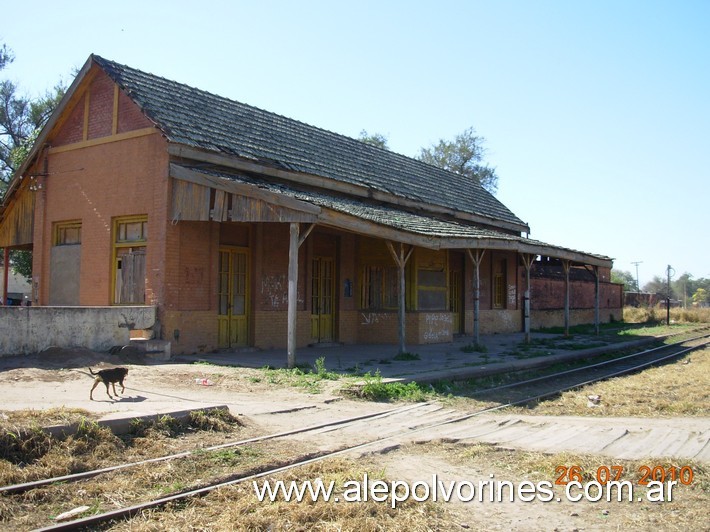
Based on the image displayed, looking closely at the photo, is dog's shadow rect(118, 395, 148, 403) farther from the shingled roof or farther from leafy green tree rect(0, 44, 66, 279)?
leafy green tree rect(0, 44, 66, 279)

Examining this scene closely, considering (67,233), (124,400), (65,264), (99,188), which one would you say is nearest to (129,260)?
(99,188)

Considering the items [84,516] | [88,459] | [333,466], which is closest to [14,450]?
[88,459]

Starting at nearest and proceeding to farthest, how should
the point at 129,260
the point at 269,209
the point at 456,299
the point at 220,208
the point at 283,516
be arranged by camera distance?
the point at 283,516 < the point at 269,209 < the point at 220,208 < the point at 129,260 < the point at 456,299

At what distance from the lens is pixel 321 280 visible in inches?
719

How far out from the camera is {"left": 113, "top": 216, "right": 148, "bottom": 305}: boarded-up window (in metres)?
15.0

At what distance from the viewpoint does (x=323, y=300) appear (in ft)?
60.2

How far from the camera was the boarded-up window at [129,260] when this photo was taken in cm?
1498

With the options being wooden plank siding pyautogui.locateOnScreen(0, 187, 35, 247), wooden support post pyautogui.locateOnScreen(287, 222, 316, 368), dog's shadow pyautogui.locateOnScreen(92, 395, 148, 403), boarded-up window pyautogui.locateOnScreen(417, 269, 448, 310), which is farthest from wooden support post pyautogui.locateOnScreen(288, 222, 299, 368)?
wooden plank siding pyautogui.locateOnScreen(0, 187, 35, 247)

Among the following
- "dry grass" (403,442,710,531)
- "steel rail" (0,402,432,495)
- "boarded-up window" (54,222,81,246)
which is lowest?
"dry grass" (403,442,710,531)

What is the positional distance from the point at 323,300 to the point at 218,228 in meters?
4.31

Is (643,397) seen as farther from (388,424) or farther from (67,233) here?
(67,233)

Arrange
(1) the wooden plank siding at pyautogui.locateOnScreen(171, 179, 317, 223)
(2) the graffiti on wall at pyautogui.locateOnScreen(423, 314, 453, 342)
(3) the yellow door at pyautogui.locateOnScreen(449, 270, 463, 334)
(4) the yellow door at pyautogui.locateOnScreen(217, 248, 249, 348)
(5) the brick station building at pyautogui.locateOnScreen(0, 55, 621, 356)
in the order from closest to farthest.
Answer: (1) the wooden plank siding at pyautogui.locateOnScreen(171, 179, 317, 223), (5) the brick station building at pyautogui.locateOnScreen(0, 55, 621, 356), (4) the yellow door at pyautogui.locateOnScreen(217, 248, 249, 348), (2) the graffiti on wall at pyautogui.locateOnScreen(423, 314, 453, 342), (3) the yellow door at pyautogui.locateOnScreen(449, 270, 463, 334)

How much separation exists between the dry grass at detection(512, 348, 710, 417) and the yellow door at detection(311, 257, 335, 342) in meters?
7.79

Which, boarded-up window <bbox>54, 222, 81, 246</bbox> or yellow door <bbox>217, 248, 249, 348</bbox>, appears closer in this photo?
yellow door <bbox>217, 248, 249, 348</bbox>
